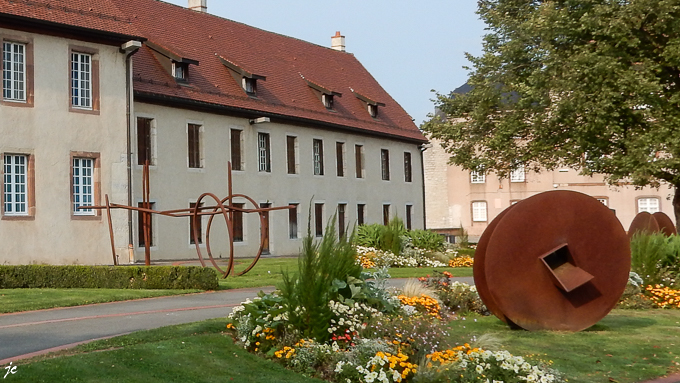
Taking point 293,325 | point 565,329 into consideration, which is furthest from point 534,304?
point 293,325

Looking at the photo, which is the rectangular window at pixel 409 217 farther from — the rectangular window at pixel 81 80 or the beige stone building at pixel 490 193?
the rectangular window at pixel 81 80

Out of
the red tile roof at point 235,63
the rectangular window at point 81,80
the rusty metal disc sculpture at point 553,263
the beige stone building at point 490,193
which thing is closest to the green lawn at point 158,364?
the rusty metal disc sculpture at point 553,263

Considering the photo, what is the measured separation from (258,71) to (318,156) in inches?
189

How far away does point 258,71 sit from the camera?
3694 centimetres

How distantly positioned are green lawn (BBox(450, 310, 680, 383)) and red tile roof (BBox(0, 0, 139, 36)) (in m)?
17.2

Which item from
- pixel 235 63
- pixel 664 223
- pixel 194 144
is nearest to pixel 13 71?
pixel 194 144

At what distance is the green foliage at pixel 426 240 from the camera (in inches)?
1161

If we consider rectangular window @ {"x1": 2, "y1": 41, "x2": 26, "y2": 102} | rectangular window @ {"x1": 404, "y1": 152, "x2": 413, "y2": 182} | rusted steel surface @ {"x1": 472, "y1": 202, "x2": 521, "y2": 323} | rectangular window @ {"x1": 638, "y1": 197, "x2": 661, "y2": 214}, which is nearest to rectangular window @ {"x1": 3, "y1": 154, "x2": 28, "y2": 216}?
rectangular window @ {"x1": 2, "y1": 41, "x2": 26, "y2": 102}

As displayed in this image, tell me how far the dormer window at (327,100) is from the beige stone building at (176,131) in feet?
0.25

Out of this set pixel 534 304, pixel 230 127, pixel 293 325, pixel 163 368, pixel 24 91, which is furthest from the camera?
pixel 230 127

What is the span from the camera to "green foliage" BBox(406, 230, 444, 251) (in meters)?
29.5

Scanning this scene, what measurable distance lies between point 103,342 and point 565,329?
6294 mm

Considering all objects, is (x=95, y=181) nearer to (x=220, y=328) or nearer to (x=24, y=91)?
(x=24, y=91)

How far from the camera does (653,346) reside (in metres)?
Answer: 10.9
